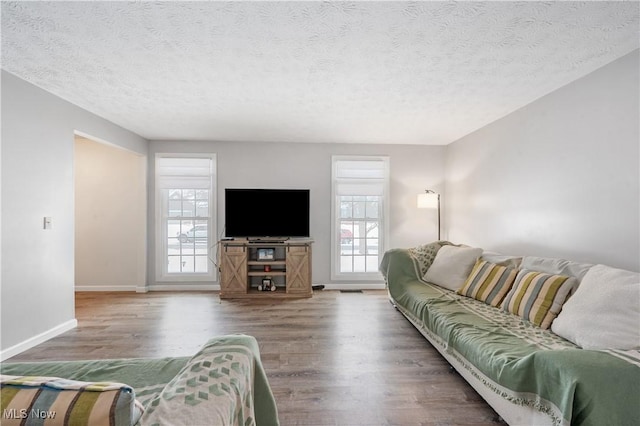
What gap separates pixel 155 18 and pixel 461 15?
1.83m

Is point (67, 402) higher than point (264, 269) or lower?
higher

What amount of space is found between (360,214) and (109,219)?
160 inches

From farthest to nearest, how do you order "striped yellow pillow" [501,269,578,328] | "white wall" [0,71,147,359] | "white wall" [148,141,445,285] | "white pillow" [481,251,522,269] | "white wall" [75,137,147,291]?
1. "white wall" [148,141,445,285]
2. "white wall" [75,137,147,291]
3. "white pillow" [481,251,522,269]
4. "white wall" [0,71,147,359]
5. "striped yellow pillow" [501,269,578,328]

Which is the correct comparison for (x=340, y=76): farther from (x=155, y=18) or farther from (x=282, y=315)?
(x=282, y=315)

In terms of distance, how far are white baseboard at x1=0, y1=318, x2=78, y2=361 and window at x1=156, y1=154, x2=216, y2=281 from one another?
1.59 m

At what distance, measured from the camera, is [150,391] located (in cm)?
112

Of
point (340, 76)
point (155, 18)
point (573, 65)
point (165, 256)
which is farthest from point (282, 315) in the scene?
point (573, 65)

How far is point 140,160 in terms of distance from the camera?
465 cm

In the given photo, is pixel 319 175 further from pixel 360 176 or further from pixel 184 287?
pixel 184 287

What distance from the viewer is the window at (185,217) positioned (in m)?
4.72

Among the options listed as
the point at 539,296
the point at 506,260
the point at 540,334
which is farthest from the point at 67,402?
the point at 506,260

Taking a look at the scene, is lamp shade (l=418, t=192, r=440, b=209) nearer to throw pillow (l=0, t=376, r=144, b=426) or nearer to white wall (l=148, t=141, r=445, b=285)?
white wall (l=148, t=141, r=445, b=285)

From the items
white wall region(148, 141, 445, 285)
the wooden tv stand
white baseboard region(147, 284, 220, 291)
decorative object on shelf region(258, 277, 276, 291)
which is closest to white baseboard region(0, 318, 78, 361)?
white baseboard region(147, 284, 220, 291)

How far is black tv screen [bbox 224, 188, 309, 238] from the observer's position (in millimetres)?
4559
